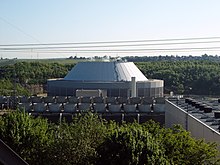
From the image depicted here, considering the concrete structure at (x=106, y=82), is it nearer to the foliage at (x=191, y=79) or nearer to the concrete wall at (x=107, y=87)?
the concrete wall at (x=107, y=87)

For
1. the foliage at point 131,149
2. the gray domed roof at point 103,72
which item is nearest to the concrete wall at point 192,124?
the foliage at point 131,149

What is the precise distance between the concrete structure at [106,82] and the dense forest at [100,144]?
3262 cm

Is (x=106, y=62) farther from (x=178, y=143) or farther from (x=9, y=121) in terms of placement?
(x=178, y=143)

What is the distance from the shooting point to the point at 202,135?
66.0 feet

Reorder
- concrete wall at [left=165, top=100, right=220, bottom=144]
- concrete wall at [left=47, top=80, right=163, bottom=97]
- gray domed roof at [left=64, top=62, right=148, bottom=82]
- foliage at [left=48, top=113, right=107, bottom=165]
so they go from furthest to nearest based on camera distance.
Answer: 1. gray domed roof at [left=64, top=62, right=148, bottom=82]
2. concrete wall at [left=47, top=80, right=163, bottom=97]
3. concrete wall at [left=165, top=100, right=220, bottom=144]
4. foliage at [left=48, top=113, right=107, bottom=165]

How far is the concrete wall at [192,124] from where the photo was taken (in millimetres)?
18281

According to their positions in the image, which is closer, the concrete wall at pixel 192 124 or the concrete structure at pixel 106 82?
the concrete wall at pixel 192 124

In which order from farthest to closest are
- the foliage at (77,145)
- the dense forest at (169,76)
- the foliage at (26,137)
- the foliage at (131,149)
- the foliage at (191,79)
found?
the dense forest at (169,76) → the foliage at (191,79) → the foliage at (26,137) → the foliage at (77,145) → the foliage at (131,149)

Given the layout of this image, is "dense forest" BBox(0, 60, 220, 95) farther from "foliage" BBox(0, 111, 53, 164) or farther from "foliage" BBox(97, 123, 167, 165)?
"foliage" BBox(97, 123, 167, 165)

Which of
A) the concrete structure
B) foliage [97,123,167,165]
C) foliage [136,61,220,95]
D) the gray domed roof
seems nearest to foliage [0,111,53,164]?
foliage [97,123,167,165]

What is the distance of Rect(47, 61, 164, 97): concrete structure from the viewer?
51.9 metres

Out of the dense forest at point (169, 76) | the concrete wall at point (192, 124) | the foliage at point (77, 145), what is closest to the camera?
the foliage at point (77, 145)

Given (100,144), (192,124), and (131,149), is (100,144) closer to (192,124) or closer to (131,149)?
(131,149)

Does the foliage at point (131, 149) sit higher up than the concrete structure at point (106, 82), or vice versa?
the concrete structure at point (106, 82)
